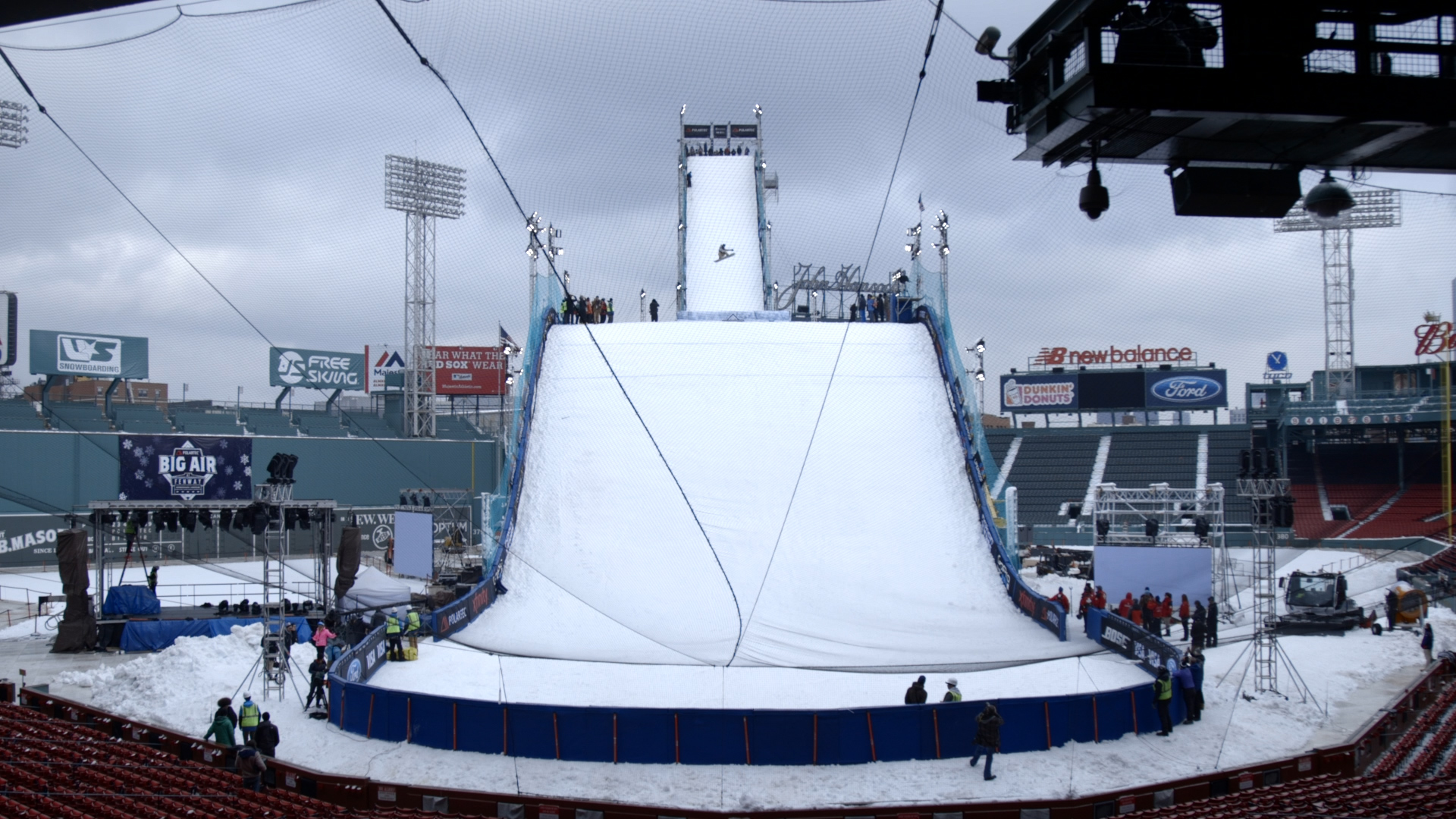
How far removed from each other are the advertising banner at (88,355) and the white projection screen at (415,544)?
17315mm

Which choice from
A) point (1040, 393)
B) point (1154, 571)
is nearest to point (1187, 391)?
point (1040, 393)

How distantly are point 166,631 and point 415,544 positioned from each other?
262 inches

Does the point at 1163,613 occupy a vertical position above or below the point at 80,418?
below

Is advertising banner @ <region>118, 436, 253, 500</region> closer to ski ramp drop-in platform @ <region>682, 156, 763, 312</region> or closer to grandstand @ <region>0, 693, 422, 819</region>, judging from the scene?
grandstand @ <region>0, 693, 422, 819</region>

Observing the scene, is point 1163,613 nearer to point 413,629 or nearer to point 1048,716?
point 1048,716

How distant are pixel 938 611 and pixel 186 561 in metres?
19.0

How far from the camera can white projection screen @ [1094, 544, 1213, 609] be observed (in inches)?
752

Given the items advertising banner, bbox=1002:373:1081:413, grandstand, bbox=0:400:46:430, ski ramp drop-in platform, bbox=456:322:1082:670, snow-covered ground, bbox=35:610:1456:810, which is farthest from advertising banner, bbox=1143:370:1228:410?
grandstand, bbox=0:400:46:430

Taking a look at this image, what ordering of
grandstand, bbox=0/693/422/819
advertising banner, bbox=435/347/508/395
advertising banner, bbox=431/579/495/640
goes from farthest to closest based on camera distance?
advertising banner, bbox=435/347/508/395, advertising banner, bbox=431/579/495/640, grandstand, bbox=0/693/422/819

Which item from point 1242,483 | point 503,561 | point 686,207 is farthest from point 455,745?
point 686,207

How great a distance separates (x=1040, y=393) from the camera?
1553 inches

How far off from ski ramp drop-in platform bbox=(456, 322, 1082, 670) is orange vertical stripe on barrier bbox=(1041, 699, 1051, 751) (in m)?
2.65

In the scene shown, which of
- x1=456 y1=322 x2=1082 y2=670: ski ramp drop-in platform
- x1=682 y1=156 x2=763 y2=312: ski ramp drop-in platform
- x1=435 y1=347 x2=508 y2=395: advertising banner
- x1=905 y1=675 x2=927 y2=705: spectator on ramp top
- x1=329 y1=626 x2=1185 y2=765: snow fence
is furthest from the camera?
x1=435 y1=347 x2=508 y2=395: advertising banner

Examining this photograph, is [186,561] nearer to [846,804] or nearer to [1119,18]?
[846,804]
